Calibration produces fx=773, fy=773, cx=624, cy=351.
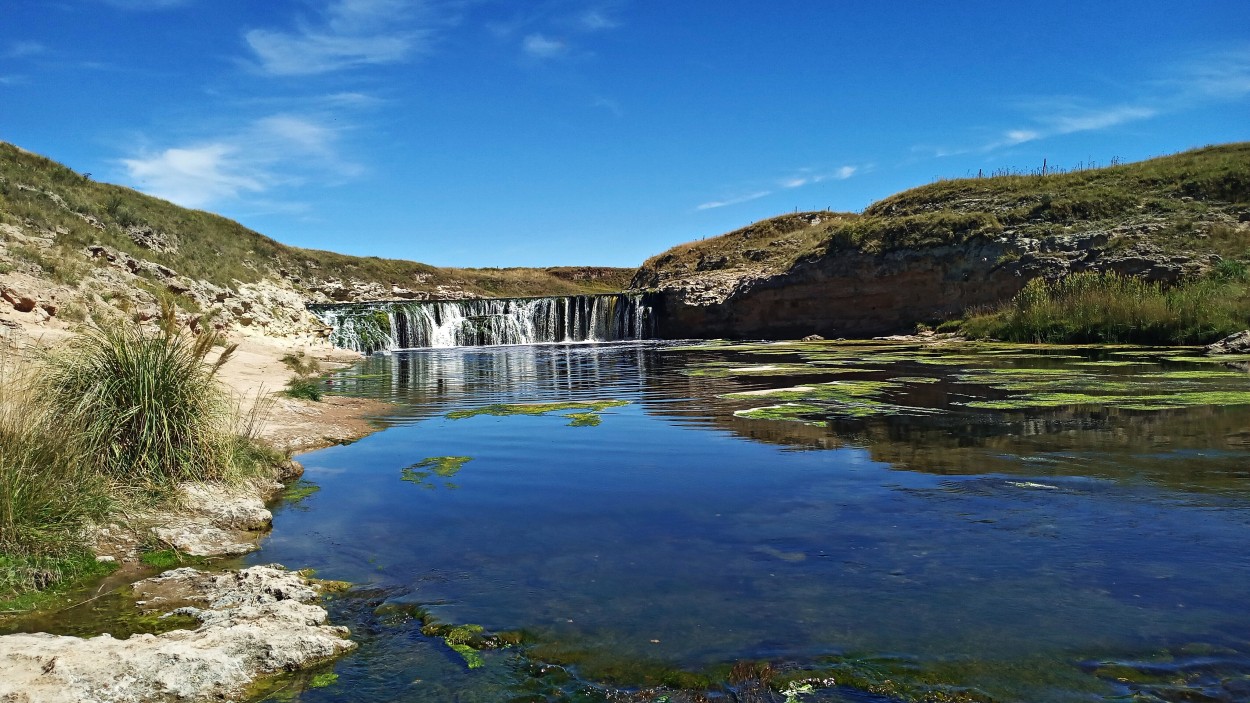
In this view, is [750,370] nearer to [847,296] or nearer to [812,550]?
[812,550]

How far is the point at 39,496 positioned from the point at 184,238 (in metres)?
48.6

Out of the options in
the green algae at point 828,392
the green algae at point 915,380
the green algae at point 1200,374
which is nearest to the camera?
the green algae at point 828,392

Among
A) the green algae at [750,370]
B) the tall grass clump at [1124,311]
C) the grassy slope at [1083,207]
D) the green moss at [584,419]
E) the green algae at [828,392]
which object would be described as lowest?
the green moss at [584,419]

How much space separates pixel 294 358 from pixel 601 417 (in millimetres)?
16697

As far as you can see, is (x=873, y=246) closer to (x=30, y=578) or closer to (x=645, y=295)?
(x=645, y=295)

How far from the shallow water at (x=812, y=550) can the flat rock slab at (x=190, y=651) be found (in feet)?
1.03

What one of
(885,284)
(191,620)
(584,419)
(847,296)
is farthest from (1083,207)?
(191,620)

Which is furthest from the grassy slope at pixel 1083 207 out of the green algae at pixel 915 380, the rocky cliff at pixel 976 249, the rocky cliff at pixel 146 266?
the rocky cliff at pixel 146 266

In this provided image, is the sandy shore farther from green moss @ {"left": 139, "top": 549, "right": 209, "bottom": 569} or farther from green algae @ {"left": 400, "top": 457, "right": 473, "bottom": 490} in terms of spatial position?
green moss @ {"left": 139, "top": 549, "right": 209, "bottom": 569}

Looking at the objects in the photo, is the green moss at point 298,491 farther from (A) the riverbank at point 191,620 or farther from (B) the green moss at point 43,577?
(B) the green moss at point 43,577

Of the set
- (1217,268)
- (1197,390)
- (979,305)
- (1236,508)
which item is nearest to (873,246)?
(979,305)

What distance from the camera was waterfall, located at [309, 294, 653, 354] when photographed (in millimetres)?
49438

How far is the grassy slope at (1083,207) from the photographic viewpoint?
32656 millimetres

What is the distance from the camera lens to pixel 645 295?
52.2 metres
